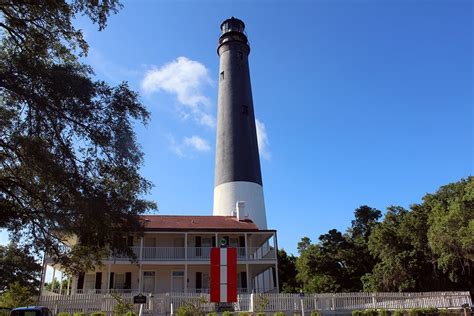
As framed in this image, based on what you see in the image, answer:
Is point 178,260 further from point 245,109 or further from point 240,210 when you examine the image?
point 245,109

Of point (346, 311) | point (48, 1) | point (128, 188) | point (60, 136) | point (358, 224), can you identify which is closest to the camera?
point (48, 1)

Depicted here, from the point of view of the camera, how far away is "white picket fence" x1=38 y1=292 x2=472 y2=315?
57.7ft

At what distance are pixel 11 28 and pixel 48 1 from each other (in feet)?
5.74

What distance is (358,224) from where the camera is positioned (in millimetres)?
43719

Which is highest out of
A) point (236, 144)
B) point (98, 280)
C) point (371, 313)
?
point (236, 144)

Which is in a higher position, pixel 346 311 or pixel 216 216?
pixel 216 216

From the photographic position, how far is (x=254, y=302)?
1772 centimetres

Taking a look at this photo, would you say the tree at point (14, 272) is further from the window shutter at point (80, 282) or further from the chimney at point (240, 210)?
the chimney at point (240, 210)

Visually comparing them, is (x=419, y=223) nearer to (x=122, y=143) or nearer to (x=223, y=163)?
(x=223, y=163)

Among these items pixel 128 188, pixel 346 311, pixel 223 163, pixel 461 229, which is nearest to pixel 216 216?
pixel 223 163

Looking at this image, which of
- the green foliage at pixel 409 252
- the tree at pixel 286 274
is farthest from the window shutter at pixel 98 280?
the tree at pixel 286 274

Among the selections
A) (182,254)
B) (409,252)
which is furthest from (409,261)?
(182,254)

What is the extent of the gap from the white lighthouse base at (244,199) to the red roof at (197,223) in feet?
3.26

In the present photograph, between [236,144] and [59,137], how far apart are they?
2080 cm
